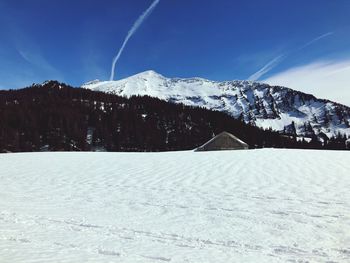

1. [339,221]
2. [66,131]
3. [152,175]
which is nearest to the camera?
[339,221]

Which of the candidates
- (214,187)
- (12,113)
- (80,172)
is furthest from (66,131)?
(214,187)

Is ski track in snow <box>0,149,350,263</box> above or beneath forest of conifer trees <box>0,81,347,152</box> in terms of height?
beneath

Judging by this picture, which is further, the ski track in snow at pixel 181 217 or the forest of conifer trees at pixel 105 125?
the forest of conifer trees at pixel 105 125

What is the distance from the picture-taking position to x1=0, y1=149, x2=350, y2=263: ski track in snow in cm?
691

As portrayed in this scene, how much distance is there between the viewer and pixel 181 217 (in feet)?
32.3

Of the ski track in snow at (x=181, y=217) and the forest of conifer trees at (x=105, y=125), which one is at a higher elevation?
the forest of conifer trees at (x=105, y=125)

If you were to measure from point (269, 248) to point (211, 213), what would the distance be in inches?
123

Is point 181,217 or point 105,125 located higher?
point 105,125

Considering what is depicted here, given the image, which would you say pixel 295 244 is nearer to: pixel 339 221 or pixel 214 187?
pixel 339 221

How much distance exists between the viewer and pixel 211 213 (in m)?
10.2

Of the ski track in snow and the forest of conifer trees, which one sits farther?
the forest of conifer trees

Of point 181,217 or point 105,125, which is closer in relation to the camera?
point 181,217

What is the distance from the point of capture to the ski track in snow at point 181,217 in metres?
6.91

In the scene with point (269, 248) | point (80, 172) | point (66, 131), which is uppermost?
point (66, 131)
